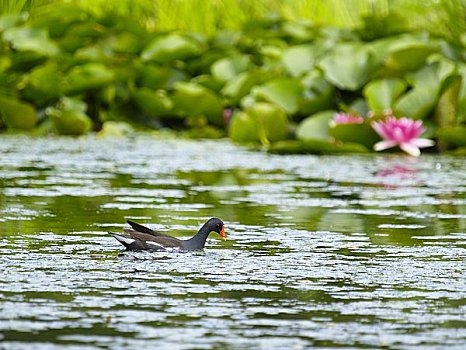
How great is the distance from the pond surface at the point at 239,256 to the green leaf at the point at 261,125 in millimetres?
812

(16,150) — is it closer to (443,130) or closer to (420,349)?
(443,130)

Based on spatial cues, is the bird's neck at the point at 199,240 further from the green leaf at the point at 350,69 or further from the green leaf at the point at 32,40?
the green leaf at the point at 32,40

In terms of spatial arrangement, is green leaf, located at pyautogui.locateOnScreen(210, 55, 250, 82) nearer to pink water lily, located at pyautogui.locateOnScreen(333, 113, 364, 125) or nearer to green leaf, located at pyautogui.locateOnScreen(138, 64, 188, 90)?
green leaf, located at pyautogui.locateOnScreen(138, 64, 188, 90)

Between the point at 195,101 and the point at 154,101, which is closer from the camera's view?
the point at 195,101

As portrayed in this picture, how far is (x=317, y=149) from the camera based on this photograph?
1282 cm

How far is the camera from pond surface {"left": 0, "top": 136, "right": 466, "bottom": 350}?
16.4ft

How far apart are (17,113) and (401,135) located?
446 cm

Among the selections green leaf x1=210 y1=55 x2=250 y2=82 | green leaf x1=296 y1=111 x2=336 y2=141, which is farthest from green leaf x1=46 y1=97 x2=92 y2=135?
green leaf x1=296 y1=111 x2=336 y2=141

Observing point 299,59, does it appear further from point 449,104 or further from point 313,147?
point 449,104

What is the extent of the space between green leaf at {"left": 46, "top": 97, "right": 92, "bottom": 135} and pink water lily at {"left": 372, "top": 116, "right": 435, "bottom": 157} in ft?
11.4

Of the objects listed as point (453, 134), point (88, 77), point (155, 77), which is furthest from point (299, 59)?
point (453, 134)

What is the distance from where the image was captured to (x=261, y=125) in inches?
527

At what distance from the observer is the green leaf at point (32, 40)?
1543 centimetres

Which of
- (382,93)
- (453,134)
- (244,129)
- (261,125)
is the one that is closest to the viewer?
(453,134)
